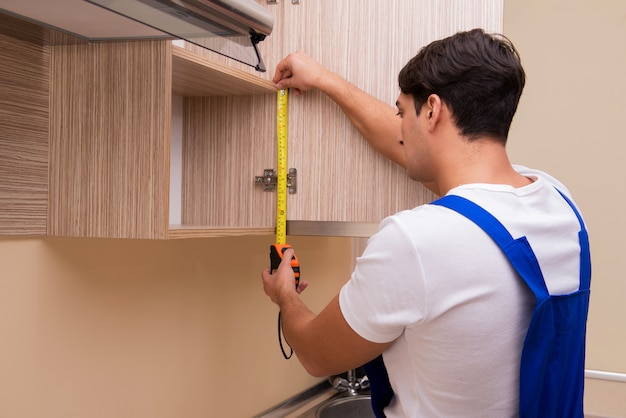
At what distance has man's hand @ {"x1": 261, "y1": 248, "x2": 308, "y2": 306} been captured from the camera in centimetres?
119

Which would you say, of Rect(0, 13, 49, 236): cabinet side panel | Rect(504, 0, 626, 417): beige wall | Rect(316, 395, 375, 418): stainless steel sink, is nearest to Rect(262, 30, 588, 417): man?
Rect(0, 13, 49, 236): cabinet side panel

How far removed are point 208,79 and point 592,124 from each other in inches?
64.4

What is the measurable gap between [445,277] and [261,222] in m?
0.58

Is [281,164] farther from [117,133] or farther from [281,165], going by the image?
[117,133]

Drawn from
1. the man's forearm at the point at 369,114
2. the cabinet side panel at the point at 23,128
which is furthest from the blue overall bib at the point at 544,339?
the cabinet side panel at the point at 23,128

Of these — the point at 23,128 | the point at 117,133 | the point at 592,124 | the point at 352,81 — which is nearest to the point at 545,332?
the point at 352,81

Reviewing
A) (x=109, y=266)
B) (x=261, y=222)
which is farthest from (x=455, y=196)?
(x=109, y=266)

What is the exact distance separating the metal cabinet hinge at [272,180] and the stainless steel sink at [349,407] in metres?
0.85

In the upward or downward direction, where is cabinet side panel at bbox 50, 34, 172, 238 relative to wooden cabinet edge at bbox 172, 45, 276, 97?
downward

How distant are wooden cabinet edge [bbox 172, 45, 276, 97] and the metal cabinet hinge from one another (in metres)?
0.17

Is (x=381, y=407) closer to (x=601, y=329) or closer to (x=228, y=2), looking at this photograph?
(x=228, y=2)

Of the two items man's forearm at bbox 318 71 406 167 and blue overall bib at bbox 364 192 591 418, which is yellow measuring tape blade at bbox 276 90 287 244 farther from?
blue overall bib at bbox 364 192 591 418

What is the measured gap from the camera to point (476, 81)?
3.33 ft

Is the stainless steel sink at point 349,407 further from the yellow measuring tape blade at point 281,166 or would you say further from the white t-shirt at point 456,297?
the white t-shirt at point 456,297
